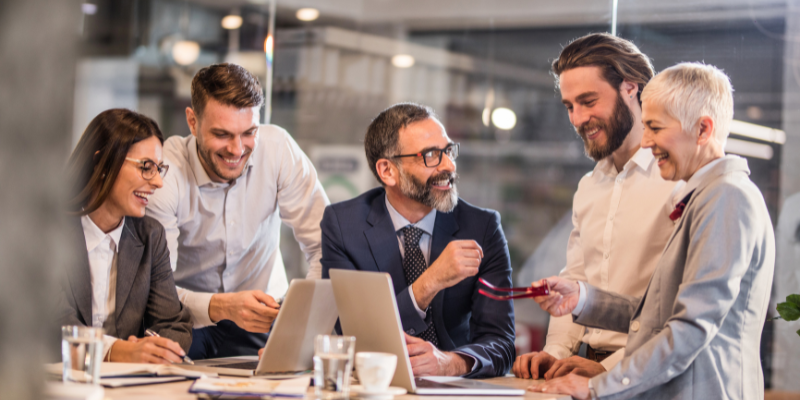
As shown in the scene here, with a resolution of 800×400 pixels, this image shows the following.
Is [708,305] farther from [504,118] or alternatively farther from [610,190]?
[504,118]

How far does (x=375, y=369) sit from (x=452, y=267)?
0.59 meters

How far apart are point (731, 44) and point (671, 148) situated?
1745 mm

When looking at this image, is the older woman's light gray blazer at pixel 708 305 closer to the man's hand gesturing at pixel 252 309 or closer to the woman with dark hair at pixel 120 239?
the man's hand gesturing at pixel 252 309

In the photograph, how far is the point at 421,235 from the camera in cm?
231

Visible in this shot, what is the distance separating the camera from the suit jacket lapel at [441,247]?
2168mm

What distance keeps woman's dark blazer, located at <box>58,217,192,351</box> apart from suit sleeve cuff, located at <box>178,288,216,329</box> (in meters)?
0.06

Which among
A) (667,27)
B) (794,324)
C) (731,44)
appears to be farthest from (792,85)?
(794,324)

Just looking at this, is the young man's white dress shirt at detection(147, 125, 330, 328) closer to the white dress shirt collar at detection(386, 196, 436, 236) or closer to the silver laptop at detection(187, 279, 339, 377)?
the white dress shirt collar at detection(386, 196, 436, 236)

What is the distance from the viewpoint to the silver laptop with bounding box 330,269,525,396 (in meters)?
1.47

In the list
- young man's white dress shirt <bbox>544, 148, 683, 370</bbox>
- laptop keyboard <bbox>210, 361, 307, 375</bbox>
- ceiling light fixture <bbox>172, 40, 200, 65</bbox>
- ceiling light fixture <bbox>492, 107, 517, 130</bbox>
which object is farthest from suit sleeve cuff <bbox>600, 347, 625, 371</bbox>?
ceiling light fixture <bbox>172, 40, 200, 65</bbox>

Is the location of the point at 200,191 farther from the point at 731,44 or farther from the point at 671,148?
the point at 731,44

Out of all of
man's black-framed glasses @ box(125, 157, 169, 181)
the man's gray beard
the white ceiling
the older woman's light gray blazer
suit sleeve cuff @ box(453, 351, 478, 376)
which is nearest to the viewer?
the older woman's light gray blazer

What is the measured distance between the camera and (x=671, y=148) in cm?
163

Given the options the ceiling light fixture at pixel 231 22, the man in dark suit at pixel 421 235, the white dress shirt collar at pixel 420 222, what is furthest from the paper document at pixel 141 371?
the ceiling light fixture at pixel 231 22
